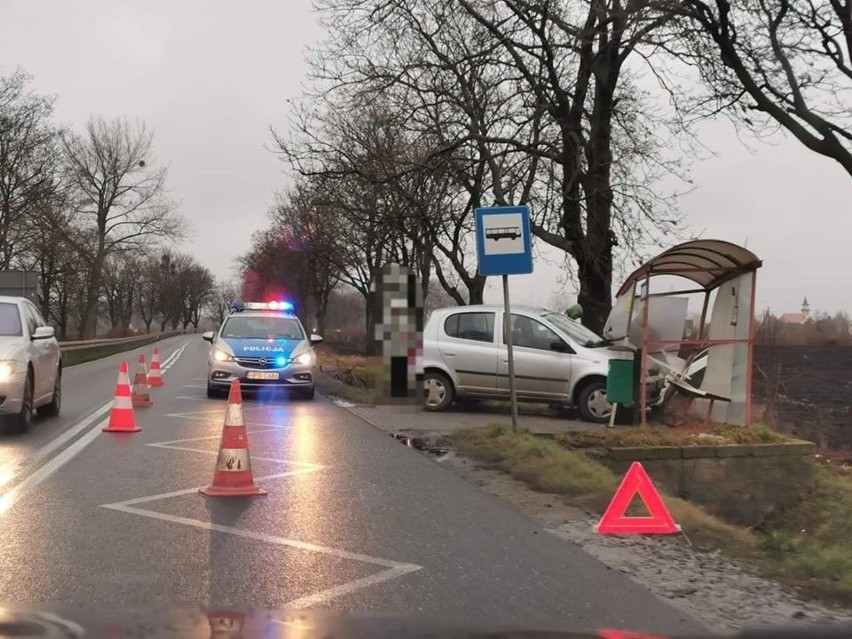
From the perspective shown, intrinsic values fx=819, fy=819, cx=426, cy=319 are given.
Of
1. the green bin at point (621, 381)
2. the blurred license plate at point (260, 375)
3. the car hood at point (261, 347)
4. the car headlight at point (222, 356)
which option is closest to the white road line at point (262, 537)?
the green bin at point (621, 381)

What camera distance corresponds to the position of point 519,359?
12766 millimetres

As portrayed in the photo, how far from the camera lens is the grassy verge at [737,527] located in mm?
5074

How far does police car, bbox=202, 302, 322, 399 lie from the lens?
14477mm

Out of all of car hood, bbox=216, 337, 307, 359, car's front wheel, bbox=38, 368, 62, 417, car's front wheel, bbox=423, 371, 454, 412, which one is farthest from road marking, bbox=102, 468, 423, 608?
car hood, bbox=216, 337, 307, 359

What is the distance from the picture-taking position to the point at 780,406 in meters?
16.5

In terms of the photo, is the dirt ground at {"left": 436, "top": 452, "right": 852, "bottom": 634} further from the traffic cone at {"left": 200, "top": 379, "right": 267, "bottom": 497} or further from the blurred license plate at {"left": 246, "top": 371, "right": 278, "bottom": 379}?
the blurred license plate at {"left": 246, "top": 371, "right": 278, "bottom": 379}

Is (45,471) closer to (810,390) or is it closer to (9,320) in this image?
(9,320)

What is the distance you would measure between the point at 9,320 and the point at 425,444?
223 inches

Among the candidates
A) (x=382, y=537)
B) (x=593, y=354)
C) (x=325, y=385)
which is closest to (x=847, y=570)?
(x=382, y=537)

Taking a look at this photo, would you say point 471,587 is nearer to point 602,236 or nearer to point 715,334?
point 715,334

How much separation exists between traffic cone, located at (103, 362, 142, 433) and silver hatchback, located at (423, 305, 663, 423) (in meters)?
4.68

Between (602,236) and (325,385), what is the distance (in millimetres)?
7134

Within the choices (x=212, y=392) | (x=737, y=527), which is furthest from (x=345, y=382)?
(x=737, y=527)

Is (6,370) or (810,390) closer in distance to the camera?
(6,370)
